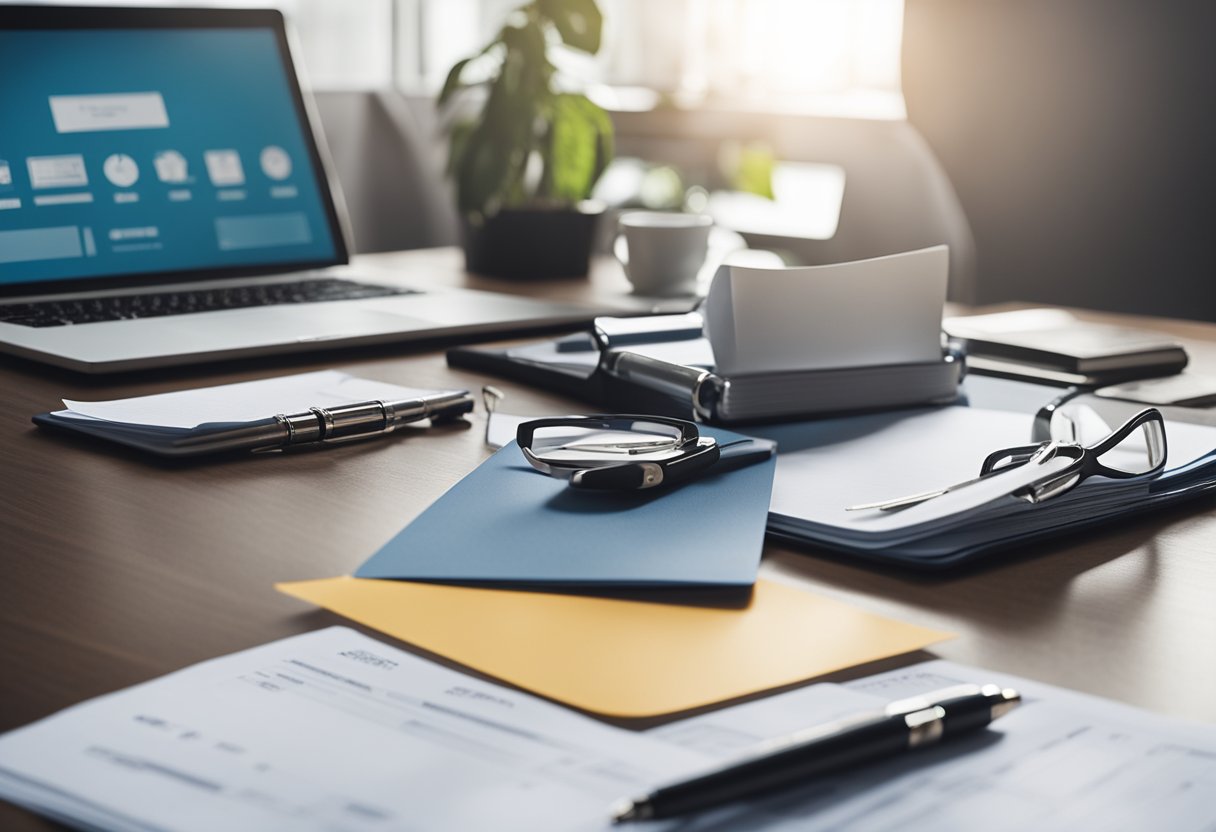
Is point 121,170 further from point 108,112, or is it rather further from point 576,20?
point 576,20

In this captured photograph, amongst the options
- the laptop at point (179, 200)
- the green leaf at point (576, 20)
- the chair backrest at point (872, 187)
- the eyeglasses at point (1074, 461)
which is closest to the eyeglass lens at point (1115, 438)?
the eyeglasses at point (1074, 461)

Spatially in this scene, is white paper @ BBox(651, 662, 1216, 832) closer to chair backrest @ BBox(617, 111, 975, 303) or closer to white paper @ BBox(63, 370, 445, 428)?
white paper @ BBox(63, 370, 445, 428)

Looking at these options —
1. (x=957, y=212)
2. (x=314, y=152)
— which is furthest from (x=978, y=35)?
(x=314, y=152)

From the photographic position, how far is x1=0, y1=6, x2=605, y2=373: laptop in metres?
1.16

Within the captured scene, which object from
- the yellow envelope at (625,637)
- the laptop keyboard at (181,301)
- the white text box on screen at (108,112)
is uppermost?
the white text box on screen at (108,112)

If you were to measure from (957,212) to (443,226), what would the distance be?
1.18 metres

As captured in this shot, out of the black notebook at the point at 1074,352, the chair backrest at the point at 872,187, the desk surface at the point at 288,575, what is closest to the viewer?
the desk surface at the point at 288,575

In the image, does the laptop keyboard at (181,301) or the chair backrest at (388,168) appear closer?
the laptop keyboard at (181,301)

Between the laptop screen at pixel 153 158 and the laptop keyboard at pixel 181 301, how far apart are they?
67 mm

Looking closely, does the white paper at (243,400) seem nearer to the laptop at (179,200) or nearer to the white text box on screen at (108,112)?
the laptop at (179,200)

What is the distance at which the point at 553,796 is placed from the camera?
0.37 m

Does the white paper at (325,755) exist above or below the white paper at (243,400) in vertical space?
below

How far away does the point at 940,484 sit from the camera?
0.71m

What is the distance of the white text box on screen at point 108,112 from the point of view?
1.28 metres
